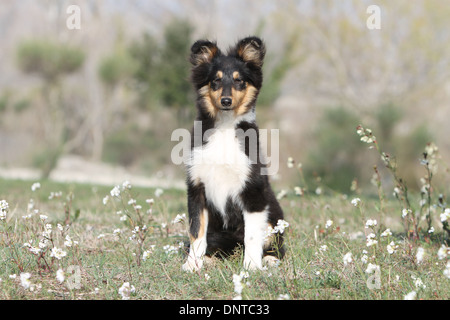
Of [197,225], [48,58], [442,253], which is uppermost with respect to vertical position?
[48,58]

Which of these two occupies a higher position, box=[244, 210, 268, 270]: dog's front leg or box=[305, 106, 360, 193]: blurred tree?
box=[305, 106, 360, 193]: blurred tree

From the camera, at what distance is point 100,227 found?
580 centimetres

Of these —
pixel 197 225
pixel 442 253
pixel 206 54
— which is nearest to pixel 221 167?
pixel 197 225

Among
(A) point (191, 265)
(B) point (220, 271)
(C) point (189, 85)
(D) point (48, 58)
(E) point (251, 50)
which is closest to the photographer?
(B) point (220, 271)

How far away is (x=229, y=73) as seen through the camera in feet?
14.6

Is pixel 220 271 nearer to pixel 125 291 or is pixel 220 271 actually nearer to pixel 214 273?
pixel 214 273

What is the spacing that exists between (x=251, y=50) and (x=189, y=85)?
14436 mm

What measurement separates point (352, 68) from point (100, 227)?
915 inches

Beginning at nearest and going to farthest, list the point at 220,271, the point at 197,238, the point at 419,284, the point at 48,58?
the point at 419,284 → the point at 220,271 → the point at 197,238 → the point at 48,58

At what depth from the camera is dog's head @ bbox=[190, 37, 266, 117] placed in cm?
439

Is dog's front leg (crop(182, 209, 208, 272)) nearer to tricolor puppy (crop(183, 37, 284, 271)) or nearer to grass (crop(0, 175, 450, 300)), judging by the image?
tricolor puppy (crop(183, 37, 284, 271))

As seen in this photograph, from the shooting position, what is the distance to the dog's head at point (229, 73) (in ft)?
Answer: 14.4

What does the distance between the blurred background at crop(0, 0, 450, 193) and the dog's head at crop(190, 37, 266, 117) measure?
37.7 feet

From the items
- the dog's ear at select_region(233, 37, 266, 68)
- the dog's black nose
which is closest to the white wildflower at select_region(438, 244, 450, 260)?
the dog's black nose
